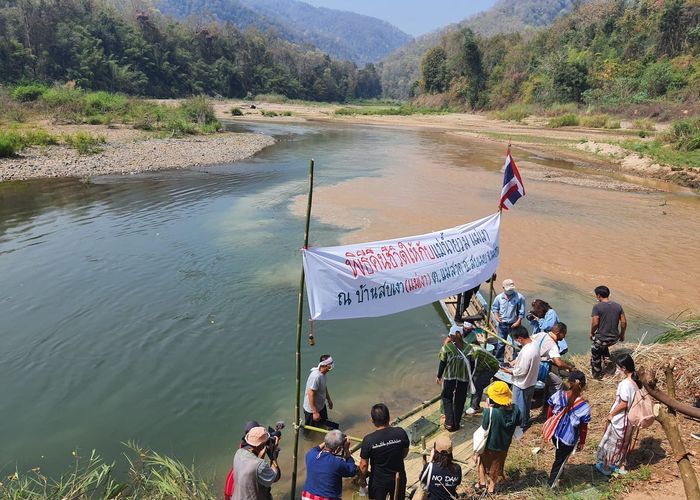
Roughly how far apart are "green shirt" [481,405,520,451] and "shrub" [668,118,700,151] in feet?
110

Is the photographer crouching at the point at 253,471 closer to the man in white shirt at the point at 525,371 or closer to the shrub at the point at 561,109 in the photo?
the man in white shirt at the point at 525,371

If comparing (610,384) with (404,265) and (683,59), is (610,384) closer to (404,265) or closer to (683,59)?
(404,265)

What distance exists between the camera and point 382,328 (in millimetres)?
11547

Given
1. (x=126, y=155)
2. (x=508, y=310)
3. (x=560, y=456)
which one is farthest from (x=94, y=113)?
(x=560, y=456)

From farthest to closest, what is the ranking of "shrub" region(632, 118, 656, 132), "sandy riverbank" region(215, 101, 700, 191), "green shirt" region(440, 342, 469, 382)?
1. "shrub" region(632, 118, 656, 132)
2. "sandy riverbank" region(215, 101, 700, 191)
3. "green shirt" region(440, 342, 469, 382)

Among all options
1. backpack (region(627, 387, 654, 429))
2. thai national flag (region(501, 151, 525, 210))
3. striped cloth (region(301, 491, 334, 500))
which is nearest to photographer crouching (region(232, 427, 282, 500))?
striped cloth (region(301, 491, 334, 500))

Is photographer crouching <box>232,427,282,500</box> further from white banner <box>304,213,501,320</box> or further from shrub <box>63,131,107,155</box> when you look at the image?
shrub <box>63,131,107,155</box>

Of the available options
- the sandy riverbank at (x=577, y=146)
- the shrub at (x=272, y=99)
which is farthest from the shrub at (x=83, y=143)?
the shrub at (x=272, y=99)

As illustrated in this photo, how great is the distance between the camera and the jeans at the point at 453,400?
673 centimetres

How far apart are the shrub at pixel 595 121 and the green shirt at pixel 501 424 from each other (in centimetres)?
5549

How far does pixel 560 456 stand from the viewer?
5289mm

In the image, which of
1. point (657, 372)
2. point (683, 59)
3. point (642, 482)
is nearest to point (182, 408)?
point (642, 482)

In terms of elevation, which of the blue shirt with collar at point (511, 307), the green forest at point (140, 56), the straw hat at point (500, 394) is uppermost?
the green forest at point (140, 56)

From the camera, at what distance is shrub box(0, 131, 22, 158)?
28344mm
